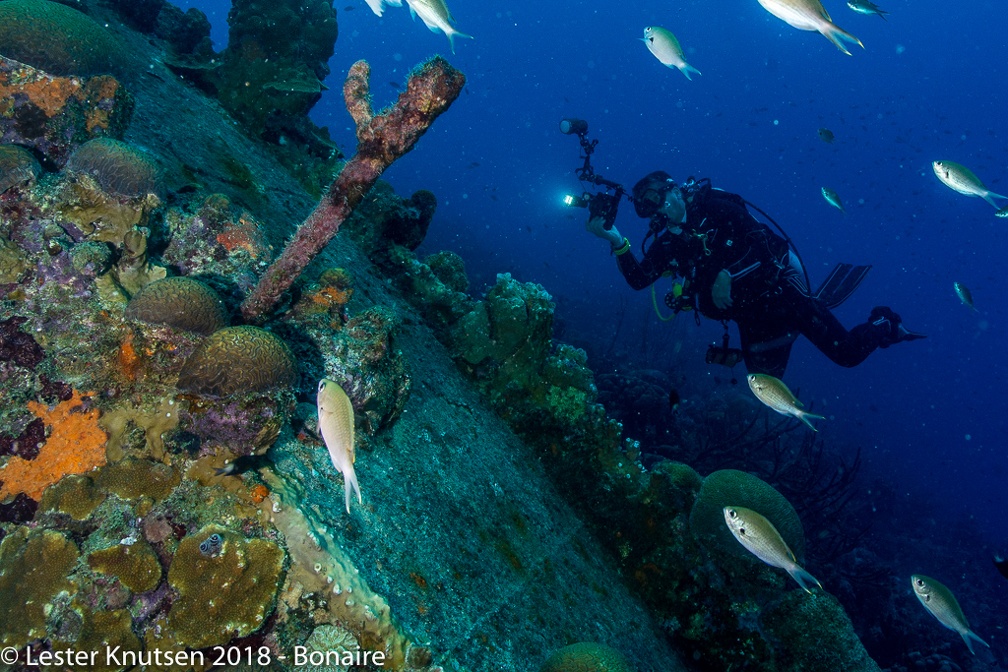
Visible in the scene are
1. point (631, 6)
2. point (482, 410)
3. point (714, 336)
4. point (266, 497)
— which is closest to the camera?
point (266, 497)

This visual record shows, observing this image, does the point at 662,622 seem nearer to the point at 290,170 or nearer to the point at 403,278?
the point at 403,278

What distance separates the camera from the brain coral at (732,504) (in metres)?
4.36

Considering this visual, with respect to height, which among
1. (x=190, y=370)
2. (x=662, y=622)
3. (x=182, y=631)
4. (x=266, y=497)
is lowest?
(x=662, y=622)

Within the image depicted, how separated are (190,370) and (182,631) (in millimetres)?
983

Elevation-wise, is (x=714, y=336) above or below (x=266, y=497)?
below

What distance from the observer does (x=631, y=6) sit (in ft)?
354

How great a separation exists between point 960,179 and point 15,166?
858cm

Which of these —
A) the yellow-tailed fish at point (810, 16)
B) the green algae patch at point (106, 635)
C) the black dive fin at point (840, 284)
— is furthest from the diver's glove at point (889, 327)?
the green algae patch at point (106, 635)

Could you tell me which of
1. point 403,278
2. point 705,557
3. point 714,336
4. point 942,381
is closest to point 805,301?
point 705,557

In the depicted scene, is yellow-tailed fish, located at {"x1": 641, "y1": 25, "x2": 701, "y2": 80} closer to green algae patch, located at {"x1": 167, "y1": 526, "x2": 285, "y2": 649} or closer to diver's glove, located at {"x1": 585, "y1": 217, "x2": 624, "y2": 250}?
diver's glove, located at {"x1": 585, "y1": 217, "x2": 624, "y2": 250}

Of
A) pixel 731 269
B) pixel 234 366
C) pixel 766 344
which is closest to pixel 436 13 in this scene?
pixel 234 366

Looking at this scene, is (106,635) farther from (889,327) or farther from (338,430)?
(889,327)

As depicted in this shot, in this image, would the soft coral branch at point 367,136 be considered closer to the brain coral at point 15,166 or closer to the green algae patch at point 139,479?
the green algae patch at point 139,479

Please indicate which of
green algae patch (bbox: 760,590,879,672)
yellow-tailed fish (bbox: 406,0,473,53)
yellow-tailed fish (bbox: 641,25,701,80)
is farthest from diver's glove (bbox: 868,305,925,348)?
yellow-tailed fish (bbox: 406,0,473,53)
